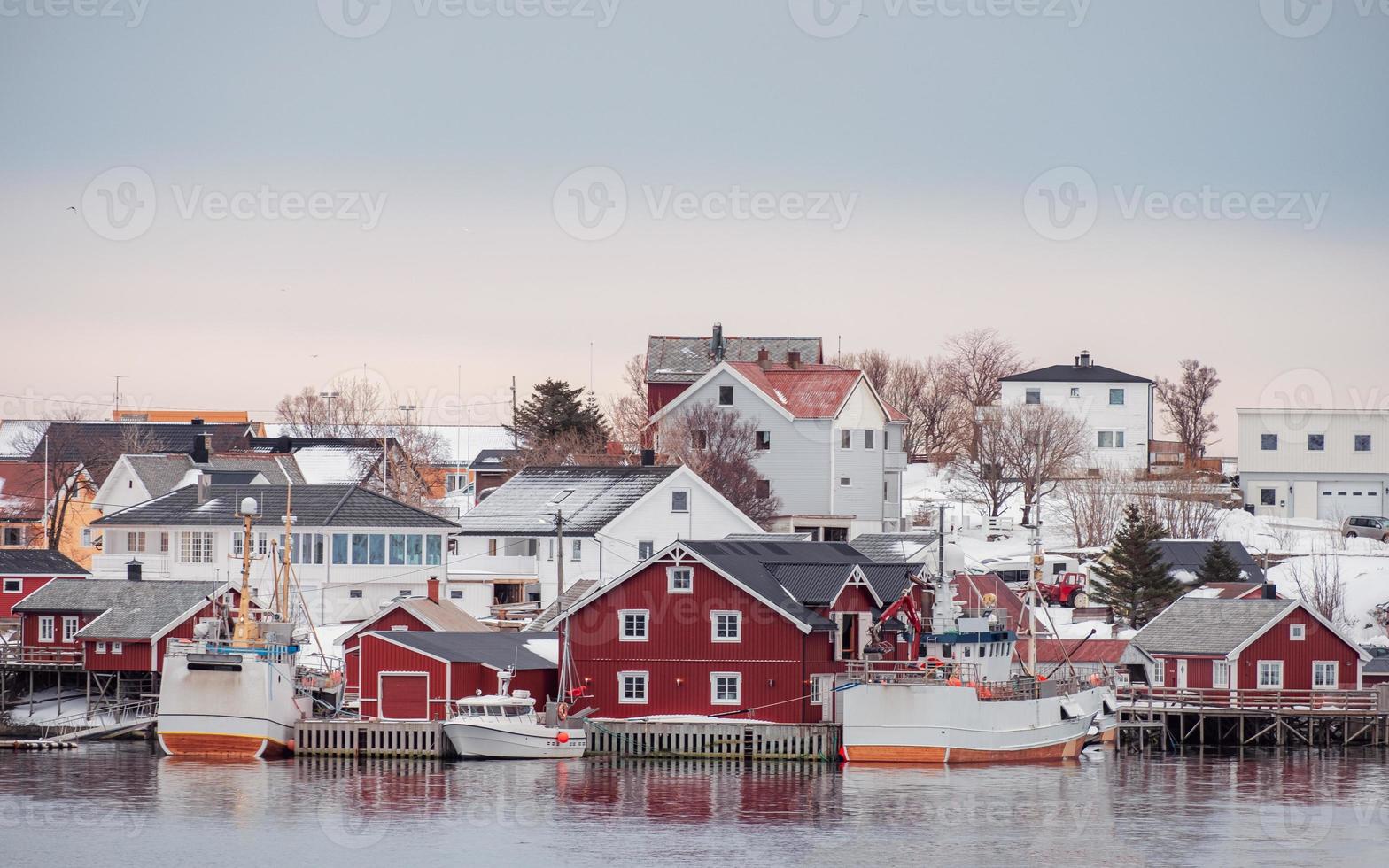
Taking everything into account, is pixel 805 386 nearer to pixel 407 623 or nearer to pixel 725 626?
pixel 407 623

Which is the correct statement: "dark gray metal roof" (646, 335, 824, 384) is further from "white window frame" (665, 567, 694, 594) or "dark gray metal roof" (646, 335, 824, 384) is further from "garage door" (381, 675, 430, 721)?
"garage door" (381, 675, 430, 721)

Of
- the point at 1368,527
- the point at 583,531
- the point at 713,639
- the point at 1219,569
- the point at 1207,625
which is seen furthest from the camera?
the point at 1368,527

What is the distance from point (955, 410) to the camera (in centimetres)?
13200

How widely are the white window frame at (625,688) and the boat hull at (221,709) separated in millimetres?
8927

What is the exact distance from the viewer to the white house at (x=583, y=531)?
78.9m

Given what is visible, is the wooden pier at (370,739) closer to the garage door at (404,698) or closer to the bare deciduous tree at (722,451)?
the garage door at (404,698)

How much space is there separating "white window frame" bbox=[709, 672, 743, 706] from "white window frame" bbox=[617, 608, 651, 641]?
2059mm

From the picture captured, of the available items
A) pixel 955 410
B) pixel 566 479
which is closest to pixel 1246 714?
pixel 566 479

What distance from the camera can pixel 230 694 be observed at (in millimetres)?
58406

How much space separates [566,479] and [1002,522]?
2445 cm

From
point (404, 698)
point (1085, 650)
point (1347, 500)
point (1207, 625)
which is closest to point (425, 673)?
point (404, 698)

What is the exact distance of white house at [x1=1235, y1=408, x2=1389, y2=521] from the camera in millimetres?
101750

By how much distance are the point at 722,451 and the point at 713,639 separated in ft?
109

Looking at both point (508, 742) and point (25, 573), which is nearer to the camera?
point (508, 742)
